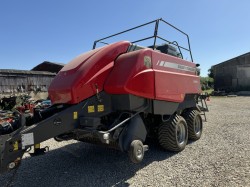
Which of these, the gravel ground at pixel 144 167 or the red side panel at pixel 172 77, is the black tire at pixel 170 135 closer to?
the gravel ground at pixel 144 167

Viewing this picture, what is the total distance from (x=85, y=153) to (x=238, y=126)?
17.3 feet

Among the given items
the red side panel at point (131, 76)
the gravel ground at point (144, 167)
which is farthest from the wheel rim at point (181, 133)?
the red side panel at point (131, 76)

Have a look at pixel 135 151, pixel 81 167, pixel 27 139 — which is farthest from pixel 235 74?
pixel 27 139

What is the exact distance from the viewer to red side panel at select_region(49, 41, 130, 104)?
392cm

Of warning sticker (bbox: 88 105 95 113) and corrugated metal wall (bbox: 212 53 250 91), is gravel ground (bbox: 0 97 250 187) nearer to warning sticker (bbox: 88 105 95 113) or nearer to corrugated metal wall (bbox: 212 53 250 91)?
warning sticker (bbox: 88 105 95 113)

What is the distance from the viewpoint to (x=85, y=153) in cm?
549

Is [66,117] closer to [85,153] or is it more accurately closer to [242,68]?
[85,153]

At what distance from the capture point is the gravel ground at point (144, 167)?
389 centimetres

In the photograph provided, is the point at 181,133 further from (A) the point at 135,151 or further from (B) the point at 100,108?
(B) the point at 100,108

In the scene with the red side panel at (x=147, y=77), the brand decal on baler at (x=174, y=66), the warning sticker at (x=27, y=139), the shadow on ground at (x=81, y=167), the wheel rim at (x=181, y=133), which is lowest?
the shadow on ground at (x=81, y=167)

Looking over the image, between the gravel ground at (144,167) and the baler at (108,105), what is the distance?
0.44m

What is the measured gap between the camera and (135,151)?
3.89 m

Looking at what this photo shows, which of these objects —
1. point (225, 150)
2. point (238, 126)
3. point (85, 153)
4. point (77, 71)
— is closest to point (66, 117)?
point (77, 71)

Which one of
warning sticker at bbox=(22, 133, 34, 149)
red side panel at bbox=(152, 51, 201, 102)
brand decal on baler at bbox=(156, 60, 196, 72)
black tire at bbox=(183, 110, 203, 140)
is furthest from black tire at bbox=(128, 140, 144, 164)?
black tire at bbox=(183, 110, 203, 140)
